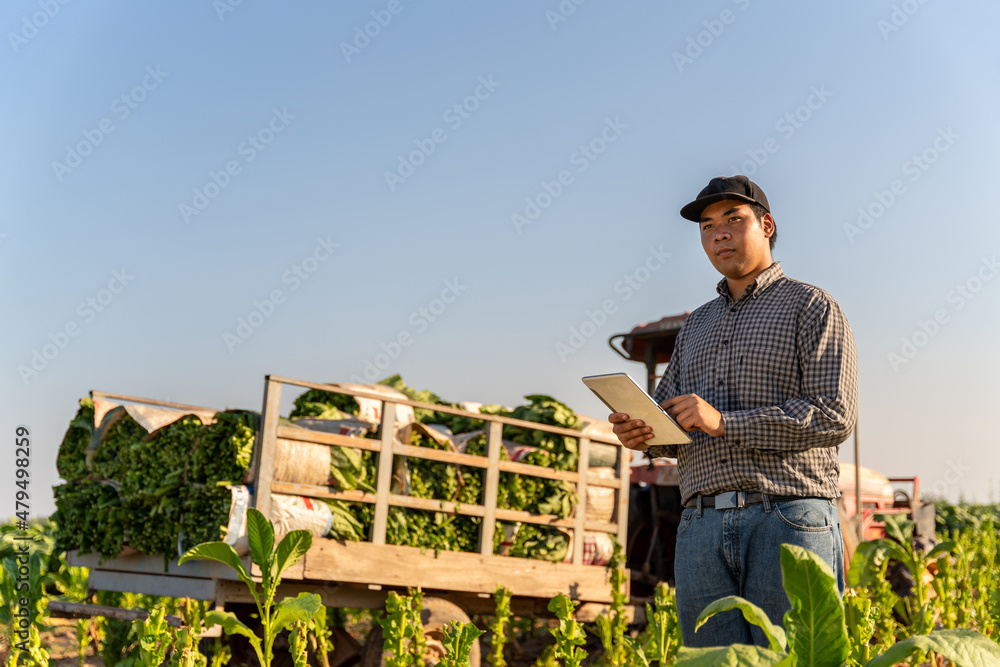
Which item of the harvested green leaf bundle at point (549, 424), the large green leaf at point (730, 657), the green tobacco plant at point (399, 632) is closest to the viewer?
the large green leaf at point (730, 657)

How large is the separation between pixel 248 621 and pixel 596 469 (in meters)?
2.58

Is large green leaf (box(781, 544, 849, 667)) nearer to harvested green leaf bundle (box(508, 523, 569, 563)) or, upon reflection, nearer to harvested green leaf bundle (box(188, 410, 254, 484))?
harvested green leaf bundle (box(188, 410, 254, 484))

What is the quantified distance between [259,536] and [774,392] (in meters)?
1.83

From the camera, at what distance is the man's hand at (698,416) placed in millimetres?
2307

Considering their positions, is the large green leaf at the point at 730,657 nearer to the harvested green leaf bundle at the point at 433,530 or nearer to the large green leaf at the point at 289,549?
the large green leaf at the point at 289,549

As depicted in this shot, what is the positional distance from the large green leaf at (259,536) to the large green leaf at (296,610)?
397 millimetres

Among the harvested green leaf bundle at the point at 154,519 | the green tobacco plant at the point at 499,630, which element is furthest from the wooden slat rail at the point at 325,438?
the green tobacco plant at the point at 499,630

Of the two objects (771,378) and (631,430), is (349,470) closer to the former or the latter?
(631,430)

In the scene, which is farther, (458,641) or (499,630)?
(499,630)

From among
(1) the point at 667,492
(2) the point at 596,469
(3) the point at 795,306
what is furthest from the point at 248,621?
(3) the point at 795,306

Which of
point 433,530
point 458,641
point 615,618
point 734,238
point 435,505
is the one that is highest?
point 734,238

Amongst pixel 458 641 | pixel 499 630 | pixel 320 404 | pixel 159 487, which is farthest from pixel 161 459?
pixel 458 641

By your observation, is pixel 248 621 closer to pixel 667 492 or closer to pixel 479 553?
pixel 479 553

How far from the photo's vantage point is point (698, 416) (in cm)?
230
